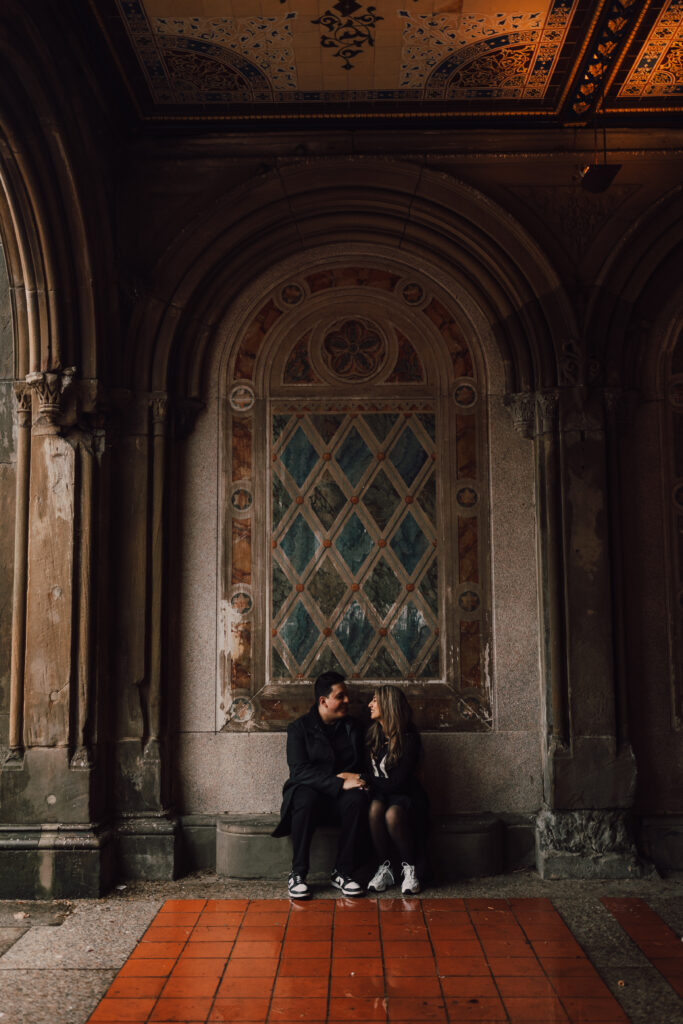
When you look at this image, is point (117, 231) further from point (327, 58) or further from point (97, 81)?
point (327, 58)

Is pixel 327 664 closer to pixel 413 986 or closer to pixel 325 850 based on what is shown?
pixel 325 850

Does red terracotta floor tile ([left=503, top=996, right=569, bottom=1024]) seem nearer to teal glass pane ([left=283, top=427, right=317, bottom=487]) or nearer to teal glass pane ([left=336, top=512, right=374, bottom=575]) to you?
teal glass pane ([left=336, top=512, right=374, bottom=575])

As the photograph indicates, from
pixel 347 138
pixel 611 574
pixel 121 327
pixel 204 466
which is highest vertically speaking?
pixel 347 138

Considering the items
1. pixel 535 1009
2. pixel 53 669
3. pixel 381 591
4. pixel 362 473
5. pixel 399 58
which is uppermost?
pixel 399 58

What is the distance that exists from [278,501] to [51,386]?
144 centimetres

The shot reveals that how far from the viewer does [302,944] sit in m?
4.01

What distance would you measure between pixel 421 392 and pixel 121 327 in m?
1.80

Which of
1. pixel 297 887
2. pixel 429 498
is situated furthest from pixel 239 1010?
pixel 429 498

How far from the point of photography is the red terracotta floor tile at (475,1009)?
3314 mm

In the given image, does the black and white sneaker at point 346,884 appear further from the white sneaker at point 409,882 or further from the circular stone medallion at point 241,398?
the circular stone medallion at point 241,398

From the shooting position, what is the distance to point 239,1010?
11.1 feet

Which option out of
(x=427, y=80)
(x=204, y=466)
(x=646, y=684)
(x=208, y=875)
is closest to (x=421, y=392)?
(x=204, y=466)

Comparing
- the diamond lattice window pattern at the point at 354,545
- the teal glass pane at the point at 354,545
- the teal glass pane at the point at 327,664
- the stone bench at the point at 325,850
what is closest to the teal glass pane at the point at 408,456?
the diamond lattice window pattern at the point at 354,545

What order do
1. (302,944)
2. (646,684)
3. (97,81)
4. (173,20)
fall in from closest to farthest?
(302,944) < (173,20) < (97,81) < (646,684)
